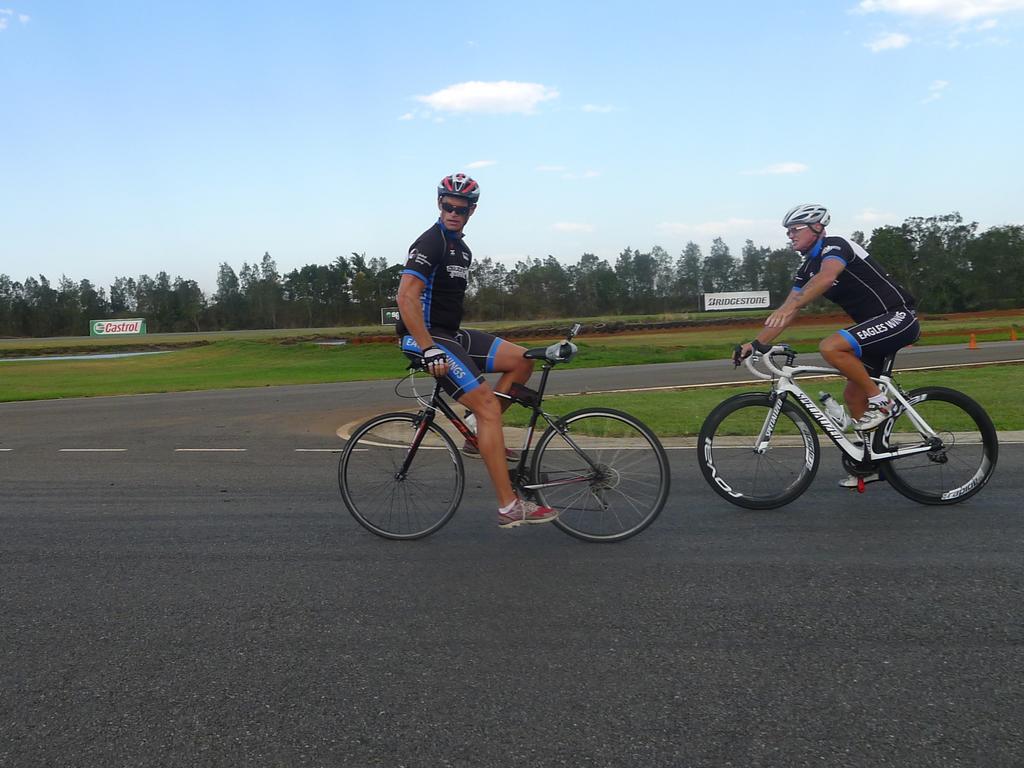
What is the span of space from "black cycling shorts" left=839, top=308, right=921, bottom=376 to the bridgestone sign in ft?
231

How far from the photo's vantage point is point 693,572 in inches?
168

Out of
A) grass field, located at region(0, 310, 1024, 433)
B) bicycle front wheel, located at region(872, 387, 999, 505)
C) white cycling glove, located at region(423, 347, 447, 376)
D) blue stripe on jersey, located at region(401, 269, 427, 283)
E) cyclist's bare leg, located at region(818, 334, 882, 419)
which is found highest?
blue stripe on jersey, located at region(401, 269, 427, 283)

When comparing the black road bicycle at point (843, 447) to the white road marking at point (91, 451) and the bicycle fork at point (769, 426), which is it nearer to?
the bicycle fork at point (769, 426)

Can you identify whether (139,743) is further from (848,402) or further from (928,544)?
(848,402)

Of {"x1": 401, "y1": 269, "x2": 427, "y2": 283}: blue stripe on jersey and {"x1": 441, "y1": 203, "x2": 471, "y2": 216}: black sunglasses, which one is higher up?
{"x1": 441, "y1": 203, "x2": 471, "y2": 216}: black sunglasses

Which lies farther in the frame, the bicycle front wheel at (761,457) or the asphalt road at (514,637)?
the bicycle front wheel at (761,457)

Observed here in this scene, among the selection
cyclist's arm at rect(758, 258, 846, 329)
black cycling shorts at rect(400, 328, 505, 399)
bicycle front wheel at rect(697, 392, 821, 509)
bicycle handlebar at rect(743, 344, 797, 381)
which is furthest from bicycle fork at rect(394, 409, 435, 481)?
cyclist's arm at rect(758, 258, 846, 329)

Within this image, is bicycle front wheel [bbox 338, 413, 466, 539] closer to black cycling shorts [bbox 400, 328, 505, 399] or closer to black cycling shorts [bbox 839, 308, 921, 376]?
black cycling shorts [bbox 400, 328, 505, 399]

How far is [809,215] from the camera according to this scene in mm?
5734

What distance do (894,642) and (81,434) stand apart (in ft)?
35.9

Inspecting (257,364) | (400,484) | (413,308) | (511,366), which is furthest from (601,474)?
(257,364)

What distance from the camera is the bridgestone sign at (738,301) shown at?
7525 centimetres

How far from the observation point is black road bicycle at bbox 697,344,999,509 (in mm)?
5668

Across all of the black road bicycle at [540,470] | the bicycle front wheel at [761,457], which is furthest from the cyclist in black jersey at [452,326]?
the bicycle front wheel at [761,457]
